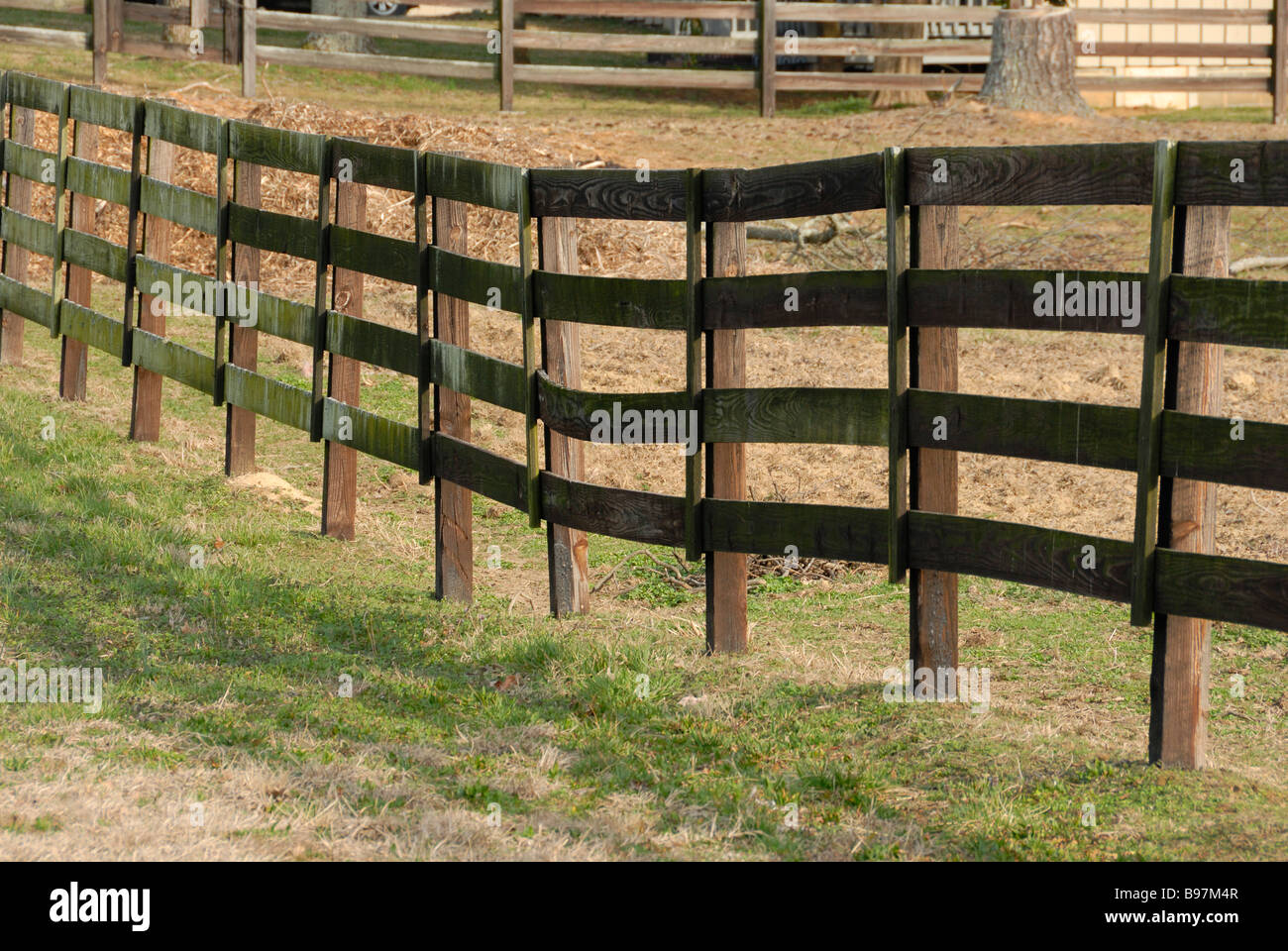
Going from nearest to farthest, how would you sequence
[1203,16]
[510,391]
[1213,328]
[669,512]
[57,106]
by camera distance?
1. [1213,328]
2. [669,512]
3. [510,391]
4. [57,106]
5. [1203,16]

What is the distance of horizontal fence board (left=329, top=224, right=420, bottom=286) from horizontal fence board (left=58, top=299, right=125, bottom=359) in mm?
2760

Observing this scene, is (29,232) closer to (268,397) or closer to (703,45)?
(268,397)

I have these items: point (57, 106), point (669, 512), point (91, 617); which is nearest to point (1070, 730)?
point (669, 512)

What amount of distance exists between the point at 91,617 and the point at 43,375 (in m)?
5.62

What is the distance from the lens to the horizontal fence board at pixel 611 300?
6.37 metres

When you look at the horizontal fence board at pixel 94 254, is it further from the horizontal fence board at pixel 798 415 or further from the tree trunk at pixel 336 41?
the tree trunk at pixel 336 41

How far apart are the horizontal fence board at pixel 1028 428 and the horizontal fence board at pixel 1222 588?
1.20 ft

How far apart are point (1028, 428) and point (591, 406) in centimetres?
205

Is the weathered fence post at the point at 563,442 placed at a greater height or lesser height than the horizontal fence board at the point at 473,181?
lesser

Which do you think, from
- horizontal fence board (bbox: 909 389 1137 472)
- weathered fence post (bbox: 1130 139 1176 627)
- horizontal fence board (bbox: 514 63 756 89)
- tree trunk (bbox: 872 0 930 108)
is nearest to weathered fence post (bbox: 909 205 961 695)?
horizontal fence board (bbox: 909 389 1137 472)

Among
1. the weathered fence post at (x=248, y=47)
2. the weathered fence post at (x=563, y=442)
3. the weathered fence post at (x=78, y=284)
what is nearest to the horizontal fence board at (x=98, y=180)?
the weathered fence post at (x=78, y=284)

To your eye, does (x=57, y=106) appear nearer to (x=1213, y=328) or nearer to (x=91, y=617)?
(x=91, y=617)

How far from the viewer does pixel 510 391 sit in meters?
7.11

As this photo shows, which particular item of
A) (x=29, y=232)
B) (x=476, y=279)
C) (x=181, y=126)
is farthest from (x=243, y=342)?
(x=29, y=232)
